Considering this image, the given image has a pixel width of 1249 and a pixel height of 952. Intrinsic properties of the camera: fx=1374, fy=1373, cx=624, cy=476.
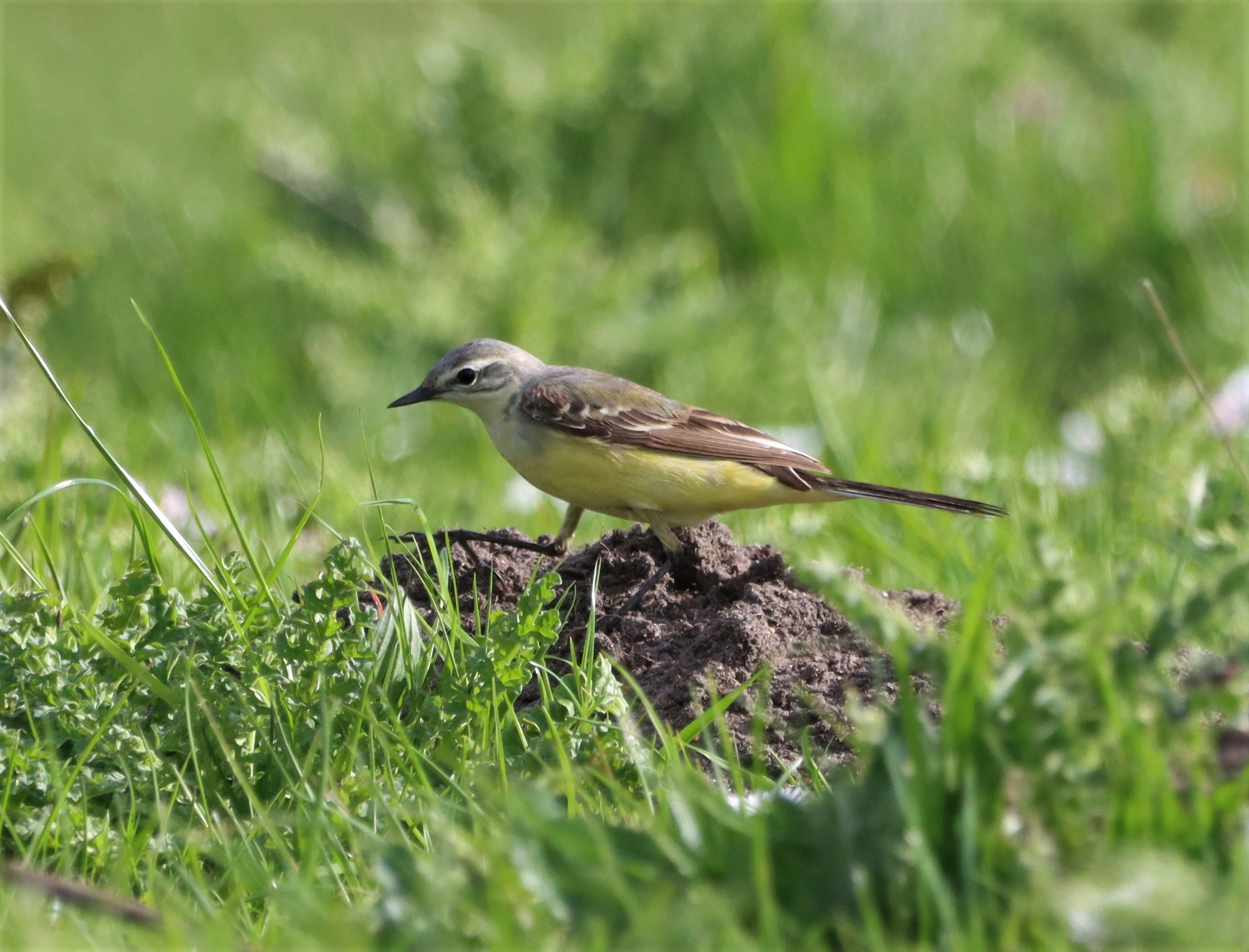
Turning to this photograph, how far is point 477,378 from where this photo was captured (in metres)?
4.67

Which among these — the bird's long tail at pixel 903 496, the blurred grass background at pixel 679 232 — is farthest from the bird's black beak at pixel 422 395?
the blurred grass background at pixel 679 232

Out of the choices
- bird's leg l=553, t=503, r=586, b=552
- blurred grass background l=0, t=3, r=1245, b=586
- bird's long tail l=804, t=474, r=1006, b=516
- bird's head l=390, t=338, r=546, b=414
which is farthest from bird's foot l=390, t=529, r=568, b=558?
blurred grass background l=0, t=3, r=1245, b=586

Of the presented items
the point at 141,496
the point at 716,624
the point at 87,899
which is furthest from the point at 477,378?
the point at 87,899

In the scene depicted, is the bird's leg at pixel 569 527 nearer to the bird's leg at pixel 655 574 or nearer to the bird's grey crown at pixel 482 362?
the bird's leg at pixel 655 574

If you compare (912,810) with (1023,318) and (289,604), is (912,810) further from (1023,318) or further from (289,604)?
(1023,318)

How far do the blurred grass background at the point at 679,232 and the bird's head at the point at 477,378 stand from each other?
151 centimetres

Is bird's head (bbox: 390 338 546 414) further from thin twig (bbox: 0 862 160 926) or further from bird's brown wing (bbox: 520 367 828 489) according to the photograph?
thin twig (bbox: 0 862 160 926)

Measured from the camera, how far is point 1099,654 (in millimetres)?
2104

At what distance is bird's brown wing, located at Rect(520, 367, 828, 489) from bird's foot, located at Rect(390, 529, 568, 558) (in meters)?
0.50

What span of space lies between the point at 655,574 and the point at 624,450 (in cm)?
68

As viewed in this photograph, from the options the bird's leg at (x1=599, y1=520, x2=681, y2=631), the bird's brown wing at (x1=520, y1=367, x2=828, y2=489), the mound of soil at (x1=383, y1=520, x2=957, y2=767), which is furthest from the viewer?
the bird's brown wing at (x1=520, y1=367, x2=828, y2=489)

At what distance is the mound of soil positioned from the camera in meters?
3.22

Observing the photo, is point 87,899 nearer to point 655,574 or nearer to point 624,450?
point 655,574

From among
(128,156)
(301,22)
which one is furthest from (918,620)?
(301,22)
